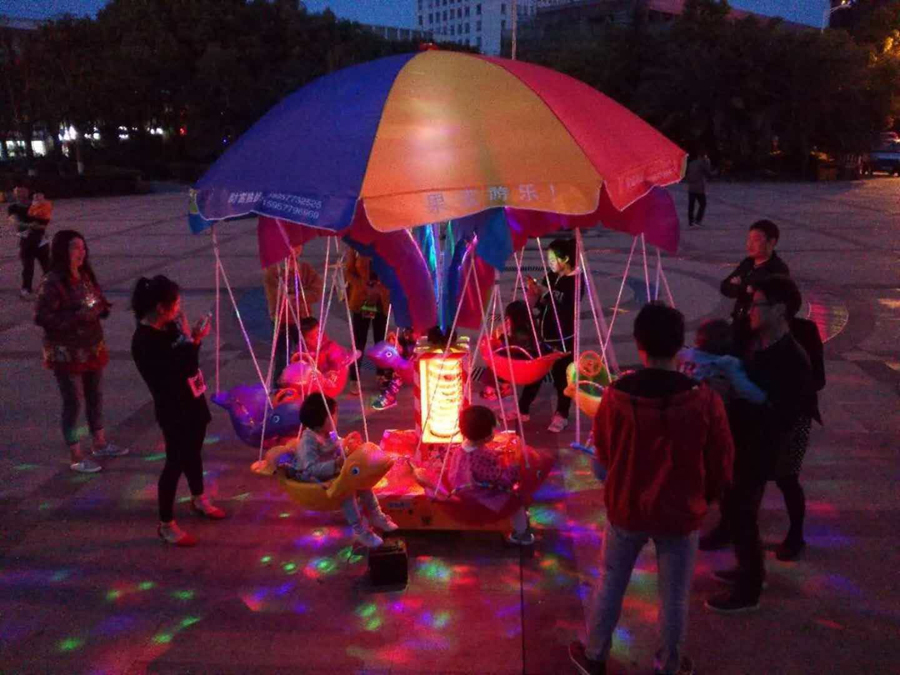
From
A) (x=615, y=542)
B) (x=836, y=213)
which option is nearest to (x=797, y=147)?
(x=836, y=213)

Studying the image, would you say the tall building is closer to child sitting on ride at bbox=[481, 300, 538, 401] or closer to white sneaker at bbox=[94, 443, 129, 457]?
child sitting on ride at bbox=[481, 300, 538, 401]

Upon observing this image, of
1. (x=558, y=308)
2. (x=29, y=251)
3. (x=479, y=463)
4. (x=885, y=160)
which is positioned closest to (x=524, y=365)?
(x=558, y=308)

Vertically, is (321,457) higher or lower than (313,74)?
lower

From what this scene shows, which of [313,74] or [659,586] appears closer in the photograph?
[659,586]

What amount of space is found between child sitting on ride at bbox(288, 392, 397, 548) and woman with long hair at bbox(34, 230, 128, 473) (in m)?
2.13

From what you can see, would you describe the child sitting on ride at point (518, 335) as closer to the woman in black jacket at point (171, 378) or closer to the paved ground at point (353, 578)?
the paved ground at point (353, 578)

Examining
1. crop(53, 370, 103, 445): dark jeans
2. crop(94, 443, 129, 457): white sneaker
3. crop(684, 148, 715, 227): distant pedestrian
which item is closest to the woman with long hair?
crop(53, 370, 103, 445): dark jeans

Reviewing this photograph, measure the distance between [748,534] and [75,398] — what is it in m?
4.64

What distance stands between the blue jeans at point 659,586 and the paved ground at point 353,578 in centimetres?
33

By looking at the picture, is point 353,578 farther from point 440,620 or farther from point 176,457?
point 176,457

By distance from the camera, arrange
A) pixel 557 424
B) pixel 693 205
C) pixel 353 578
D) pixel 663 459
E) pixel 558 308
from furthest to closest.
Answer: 1. pixel 693 205
2. pixel 557 424
3. pixel 558 308
4. pixel 353 578
5. pixel 663 459

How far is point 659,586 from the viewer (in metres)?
3.10

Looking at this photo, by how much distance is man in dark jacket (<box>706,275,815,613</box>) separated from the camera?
3.55 meters

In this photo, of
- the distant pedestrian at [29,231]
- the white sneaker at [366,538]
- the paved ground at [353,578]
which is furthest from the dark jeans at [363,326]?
the distant pedestrian at [29,231]
